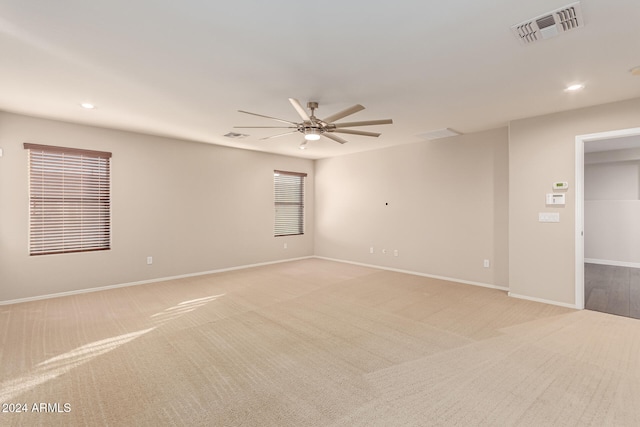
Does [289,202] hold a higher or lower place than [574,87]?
lower

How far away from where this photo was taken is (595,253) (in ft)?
23.9

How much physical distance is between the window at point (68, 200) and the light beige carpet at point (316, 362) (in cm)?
94

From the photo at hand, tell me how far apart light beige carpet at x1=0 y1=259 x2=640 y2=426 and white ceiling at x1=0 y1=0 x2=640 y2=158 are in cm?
270

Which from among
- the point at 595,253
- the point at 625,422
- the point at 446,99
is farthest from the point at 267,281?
the point at 595,253

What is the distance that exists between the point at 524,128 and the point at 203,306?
17.6ft

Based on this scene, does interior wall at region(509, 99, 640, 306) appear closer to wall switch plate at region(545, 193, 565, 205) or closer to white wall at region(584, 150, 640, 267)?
wall switch plate at region(545, 193, 565, 205)

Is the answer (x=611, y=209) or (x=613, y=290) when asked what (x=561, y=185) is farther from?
(x=611, y=209)

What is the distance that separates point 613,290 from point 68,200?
894 centimetres

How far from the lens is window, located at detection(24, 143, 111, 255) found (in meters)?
4.39

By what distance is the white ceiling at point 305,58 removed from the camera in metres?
2.02

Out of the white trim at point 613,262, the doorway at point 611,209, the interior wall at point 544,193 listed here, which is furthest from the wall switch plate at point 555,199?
the white trim at point 613,262

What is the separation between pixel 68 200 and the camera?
4.64 meters

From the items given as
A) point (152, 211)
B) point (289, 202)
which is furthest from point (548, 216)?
point (152, 211)

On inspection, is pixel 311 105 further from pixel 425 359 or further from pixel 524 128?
pixel 524 128
